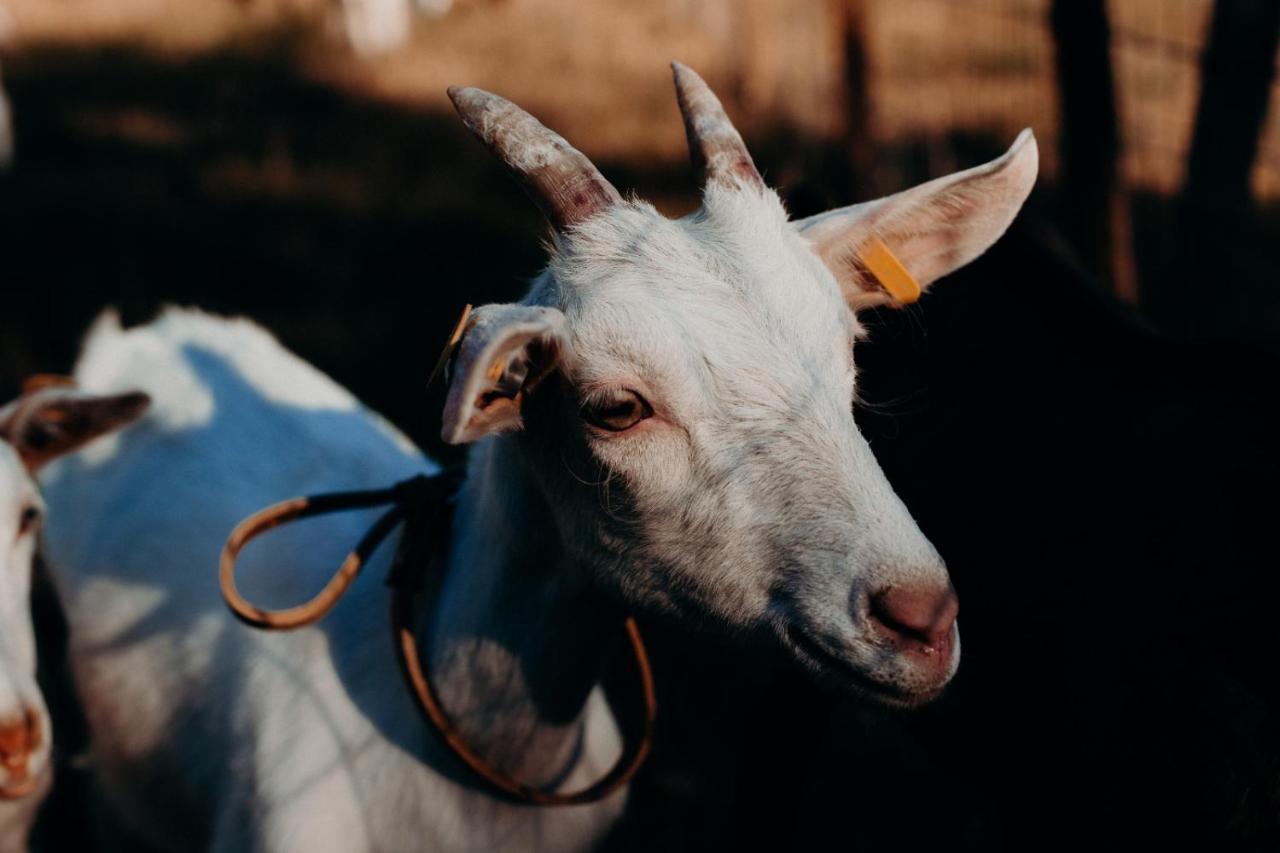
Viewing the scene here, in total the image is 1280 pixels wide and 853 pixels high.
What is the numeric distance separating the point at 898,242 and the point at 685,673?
224cm

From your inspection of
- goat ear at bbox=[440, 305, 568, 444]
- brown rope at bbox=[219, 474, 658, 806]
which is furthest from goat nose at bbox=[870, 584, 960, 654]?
brown rope at bbox=[219, 474, 658, 806]

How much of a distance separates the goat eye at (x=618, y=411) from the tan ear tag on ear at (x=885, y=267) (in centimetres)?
63

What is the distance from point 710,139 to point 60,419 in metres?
1.66

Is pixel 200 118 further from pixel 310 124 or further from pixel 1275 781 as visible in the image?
pixel 1275 781

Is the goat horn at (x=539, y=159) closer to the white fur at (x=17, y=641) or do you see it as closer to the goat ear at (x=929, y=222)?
the goat ear at (x=929, y=222)

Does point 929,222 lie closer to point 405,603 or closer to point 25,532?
point 405,603

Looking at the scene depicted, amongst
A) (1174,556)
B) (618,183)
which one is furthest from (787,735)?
(618,183)

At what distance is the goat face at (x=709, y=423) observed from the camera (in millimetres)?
1900

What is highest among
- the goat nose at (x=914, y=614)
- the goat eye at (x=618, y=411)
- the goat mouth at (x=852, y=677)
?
the goat eye at (x=618, y=411)

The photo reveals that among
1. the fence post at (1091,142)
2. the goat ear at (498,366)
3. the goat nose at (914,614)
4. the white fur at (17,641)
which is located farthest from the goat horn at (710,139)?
the fence post at (1091,142)

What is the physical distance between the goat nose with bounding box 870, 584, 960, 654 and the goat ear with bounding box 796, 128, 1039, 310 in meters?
0.77

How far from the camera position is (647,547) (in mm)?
2129

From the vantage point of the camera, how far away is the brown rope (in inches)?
97.4

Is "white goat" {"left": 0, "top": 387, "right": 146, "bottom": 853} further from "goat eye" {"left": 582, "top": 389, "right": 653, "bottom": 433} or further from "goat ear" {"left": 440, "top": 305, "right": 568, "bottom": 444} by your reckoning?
"goat eye" {"left": 582, "top": 389, "right": 653, "bottom": 433}
